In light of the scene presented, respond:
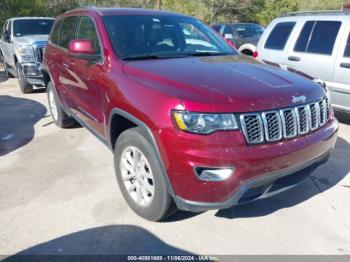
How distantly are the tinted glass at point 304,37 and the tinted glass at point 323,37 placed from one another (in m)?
0.09

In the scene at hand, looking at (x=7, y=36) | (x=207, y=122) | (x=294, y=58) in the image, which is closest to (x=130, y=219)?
(x=207, y=122)

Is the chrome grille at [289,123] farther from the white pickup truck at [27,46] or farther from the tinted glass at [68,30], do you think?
the white pickup truck at [27,46]

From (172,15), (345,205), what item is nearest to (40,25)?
(172,15)

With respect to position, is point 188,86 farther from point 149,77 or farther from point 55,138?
point 55,138

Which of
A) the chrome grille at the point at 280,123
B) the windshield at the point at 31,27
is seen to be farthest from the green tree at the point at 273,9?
the chrome grille at the point at 280,123

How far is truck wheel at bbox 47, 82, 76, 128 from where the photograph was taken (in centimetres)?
563

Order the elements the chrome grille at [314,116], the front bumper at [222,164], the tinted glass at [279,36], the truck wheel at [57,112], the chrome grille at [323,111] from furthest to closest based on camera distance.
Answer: the tinted glass at [279,36] → the truck wheel at [57,112] → the chrome grille at [323,111] → the chrome grille at [314,116] → the front bumper at [222,164]

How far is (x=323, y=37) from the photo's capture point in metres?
5.87

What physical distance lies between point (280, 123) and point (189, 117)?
0.72m

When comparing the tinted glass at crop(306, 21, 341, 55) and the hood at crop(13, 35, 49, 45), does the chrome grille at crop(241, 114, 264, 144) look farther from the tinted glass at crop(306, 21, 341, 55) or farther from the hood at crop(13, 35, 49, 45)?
the hood at crop(13, 35, 49, 45)

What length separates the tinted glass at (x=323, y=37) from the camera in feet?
18.8

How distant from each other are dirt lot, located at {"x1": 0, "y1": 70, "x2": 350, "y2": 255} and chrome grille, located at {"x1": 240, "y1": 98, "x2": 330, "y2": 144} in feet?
2.92

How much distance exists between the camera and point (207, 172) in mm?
2570

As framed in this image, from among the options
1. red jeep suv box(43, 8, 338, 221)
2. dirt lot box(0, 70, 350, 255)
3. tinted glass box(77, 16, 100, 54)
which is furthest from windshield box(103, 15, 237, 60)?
dirt lot box(0, 70, 350, 255)
